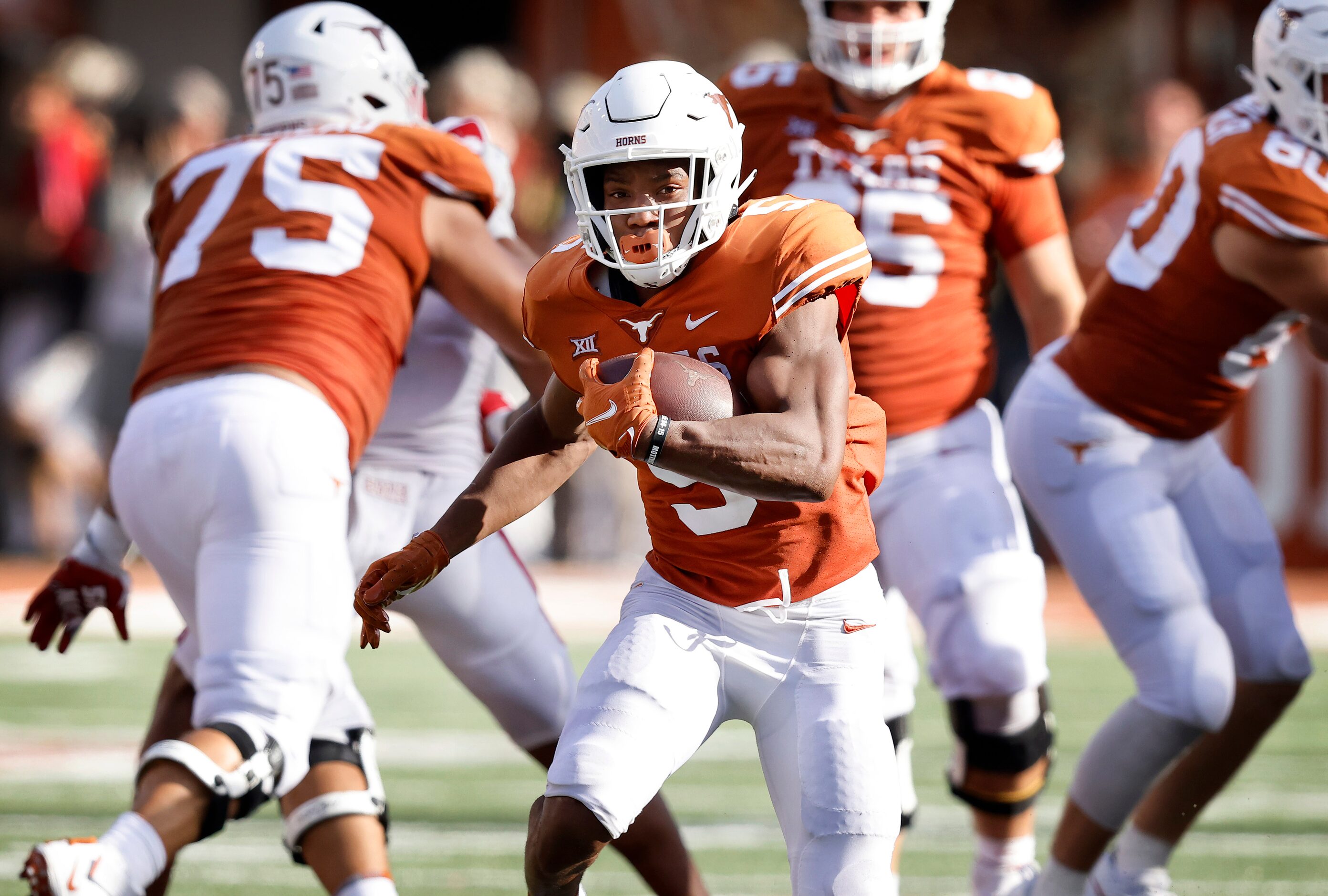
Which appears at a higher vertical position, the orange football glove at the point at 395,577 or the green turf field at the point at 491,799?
the orange football glove at the point at 395,577

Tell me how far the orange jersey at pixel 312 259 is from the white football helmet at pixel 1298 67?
1.69 meters

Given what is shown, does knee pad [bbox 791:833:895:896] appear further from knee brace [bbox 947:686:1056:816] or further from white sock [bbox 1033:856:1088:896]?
white sock [bbox 1033:856:1088:896]

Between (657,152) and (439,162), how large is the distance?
2.68 feet

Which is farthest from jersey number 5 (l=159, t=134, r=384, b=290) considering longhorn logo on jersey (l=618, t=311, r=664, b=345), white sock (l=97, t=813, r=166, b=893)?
white sock (l=97, t=813, r=166, b=893)

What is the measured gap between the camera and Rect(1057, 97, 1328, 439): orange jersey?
367 cm

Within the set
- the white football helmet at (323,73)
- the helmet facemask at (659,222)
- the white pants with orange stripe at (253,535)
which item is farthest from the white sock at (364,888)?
the white football helmet at (323,73)

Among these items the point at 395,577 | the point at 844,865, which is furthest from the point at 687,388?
the point at 844,865

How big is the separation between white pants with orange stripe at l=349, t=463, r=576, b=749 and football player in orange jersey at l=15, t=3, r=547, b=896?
281 mm

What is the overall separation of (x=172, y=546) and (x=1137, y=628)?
6.56ft

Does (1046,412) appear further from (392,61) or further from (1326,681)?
(1326,681)

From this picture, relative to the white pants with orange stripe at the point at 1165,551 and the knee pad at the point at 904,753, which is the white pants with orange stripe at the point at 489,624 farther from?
the white pants with orange stripe at the point at 1165,551

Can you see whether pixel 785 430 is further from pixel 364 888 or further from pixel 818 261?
pixel 364 888

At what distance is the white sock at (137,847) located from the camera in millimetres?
2773

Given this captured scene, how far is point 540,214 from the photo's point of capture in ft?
31.6
